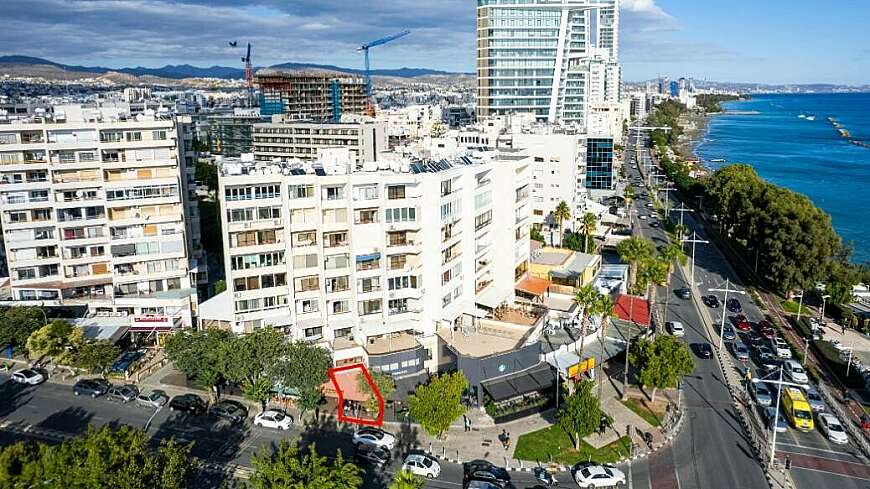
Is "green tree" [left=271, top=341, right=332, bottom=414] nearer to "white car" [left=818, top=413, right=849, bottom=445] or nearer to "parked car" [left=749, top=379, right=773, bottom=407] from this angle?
"parked car" [left=749, top=379, right=773, bottom=407]

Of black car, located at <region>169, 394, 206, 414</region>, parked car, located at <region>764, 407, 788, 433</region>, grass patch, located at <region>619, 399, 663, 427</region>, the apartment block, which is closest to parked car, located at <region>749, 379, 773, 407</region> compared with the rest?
parked car, located at <region>764, 407, 788, 433</region>

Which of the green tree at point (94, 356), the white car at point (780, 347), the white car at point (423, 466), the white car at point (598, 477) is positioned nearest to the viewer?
the white car at point (598, 477)

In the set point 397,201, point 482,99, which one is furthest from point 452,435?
point 482,99

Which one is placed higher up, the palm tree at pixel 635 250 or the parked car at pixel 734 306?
the palm tree at pixel 635 250

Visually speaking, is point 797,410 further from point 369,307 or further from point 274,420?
point 274,420

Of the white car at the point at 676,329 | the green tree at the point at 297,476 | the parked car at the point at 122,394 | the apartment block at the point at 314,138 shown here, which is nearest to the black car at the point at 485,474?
the green tree at the point at 297,476

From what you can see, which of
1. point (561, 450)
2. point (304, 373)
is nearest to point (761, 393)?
point (561, 450)

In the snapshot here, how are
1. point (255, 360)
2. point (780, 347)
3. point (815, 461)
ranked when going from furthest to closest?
point (780, 347) < point (255, 360) < point (815, 461)

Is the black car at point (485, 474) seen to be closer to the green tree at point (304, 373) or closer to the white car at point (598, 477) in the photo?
the white car at point (598, 477)
